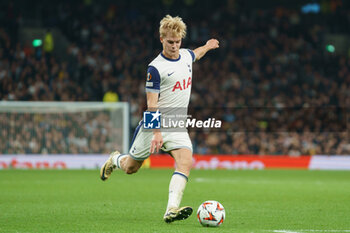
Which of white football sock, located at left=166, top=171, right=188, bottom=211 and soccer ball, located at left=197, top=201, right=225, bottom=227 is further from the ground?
white football sock, located at left=166, top=171, right=188, bottom=211

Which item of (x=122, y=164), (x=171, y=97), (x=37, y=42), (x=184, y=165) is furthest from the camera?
(x=37, y=42)

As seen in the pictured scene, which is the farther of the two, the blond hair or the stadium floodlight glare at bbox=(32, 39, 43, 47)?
the stadium floodlight glare at bbox=(32, 39, 43, 47)

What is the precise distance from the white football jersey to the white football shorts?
352mm

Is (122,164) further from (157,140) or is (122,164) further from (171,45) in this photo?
(171,45)

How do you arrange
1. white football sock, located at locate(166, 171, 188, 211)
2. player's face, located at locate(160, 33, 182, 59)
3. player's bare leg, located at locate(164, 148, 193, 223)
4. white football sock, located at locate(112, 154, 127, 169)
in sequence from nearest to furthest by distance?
player's bare leg, located at locate(164, 148, 193, 223), white football sock, located at locate(166, 171, 188, 211), player's face, located at locate(160, 33, 182, 59), white football sock, located at locate(112, 154, 127, 169)

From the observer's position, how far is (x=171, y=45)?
7766 mm

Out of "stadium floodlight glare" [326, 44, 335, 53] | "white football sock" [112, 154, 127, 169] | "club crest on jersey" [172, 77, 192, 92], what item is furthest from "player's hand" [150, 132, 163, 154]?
"stadium floodlight glare" [326, 44, 335, 53]

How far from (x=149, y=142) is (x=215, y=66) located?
19793mm

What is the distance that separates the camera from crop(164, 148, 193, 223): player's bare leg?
742 cm

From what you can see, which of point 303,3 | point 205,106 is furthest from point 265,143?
point 303,3

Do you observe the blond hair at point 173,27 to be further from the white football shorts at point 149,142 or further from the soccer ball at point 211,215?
the soccer ball at point 211,215

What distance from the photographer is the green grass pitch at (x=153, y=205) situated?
7453 millimetres

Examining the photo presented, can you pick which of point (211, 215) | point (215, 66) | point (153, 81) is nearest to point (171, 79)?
point (153, 81)

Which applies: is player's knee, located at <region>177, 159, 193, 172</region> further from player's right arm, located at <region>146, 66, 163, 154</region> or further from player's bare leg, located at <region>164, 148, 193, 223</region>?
player's right arm, located at <region>146, 66, 163, 154</region>
